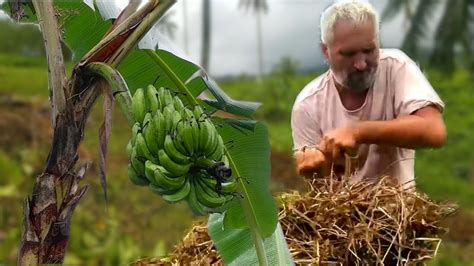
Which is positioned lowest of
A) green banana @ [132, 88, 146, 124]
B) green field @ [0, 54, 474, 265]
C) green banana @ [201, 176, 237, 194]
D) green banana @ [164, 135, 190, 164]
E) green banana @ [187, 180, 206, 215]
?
green field @ [0, 54, 474, 265]

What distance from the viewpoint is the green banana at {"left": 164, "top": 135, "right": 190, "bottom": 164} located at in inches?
44.9

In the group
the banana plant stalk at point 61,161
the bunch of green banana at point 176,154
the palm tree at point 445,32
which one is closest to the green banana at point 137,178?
the bunch of green banana at point 176,154

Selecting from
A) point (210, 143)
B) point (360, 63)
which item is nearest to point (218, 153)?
point (210, 143)

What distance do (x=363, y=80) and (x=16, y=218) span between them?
→ 5.00 metres

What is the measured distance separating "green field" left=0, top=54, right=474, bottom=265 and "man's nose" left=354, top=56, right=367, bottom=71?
309 millimetres

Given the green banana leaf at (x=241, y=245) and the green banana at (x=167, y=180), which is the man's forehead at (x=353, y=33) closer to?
the green banana leaf at (x=241, y=245)

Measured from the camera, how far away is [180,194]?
117 cm

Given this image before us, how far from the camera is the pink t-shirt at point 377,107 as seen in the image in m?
2.02

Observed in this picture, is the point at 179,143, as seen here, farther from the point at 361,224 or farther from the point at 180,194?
the point at 361,224

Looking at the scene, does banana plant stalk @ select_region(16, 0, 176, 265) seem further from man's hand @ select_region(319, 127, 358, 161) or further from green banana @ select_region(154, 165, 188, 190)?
man's hand @ select_region(319, 127, 358, 161)

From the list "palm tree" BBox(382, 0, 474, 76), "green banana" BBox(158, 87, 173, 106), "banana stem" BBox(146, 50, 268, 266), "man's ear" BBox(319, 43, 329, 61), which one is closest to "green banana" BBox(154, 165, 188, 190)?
"green banana" BBox(158, 87, 173, 106)

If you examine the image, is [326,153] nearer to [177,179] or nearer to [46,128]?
[177,179]

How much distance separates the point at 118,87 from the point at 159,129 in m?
0.11

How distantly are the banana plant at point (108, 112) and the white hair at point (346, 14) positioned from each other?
0.54 metres
